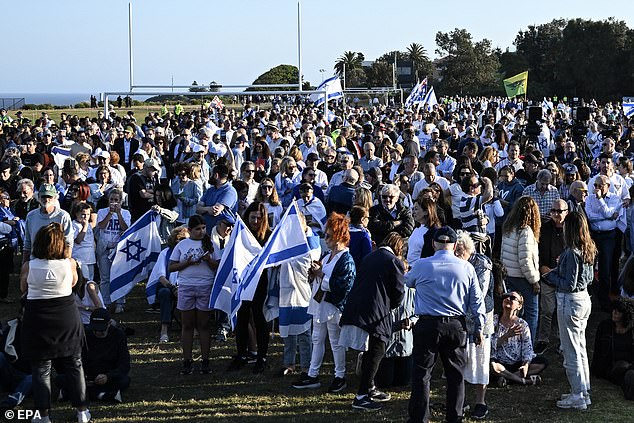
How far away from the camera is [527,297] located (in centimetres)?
898

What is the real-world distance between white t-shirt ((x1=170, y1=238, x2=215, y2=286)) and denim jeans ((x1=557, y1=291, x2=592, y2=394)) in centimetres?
361

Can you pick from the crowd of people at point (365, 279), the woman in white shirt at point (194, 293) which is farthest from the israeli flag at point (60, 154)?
the woman in white shirt at point (194, 293)

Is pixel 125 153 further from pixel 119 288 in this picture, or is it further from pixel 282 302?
pixel 282 302

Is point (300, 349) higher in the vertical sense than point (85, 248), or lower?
lower

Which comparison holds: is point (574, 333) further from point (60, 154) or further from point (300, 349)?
point (60, 154)

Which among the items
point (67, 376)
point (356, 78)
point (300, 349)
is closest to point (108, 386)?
point (67, 376)

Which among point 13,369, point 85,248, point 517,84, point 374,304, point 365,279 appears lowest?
point 13,369

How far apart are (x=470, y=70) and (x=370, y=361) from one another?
291 feet

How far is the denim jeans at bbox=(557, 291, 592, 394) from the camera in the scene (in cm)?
773

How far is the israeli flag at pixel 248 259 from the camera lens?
8.55 metres

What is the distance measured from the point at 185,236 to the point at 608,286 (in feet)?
18.3

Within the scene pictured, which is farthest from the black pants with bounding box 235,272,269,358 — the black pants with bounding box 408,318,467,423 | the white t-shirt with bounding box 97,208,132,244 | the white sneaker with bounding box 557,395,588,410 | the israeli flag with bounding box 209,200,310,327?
the white sneaker with bounding box 557,395,588,410

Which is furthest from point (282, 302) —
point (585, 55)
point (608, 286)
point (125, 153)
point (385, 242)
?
point (585, 55)

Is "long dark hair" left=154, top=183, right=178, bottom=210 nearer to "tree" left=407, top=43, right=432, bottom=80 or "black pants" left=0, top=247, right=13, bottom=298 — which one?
"black pants" left=0, top=247, right=13, bottom=298
